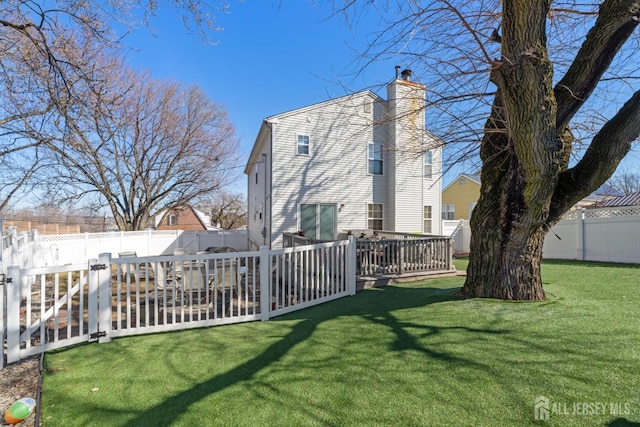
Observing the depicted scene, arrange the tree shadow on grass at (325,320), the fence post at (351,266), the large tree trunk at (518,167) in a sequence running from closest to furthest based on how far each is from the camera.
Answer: the tree shadow on grass at (325,320) → the large tree trunk at (518,167) → the fence post at (351,266)

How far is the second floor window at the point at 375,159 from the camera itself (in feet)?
42.7

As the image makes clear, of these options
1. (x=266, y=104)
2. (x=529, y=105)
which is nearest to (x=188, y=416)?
(x=529, y=105)

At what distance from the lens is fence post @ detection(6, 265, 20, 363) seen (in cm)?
339

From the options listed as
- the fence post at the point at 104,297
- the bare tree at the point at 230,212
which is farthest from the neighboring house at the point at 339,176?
the bare tree at the point at 230,212

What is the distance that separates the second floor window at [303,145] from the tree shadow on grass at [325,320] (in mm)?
7020

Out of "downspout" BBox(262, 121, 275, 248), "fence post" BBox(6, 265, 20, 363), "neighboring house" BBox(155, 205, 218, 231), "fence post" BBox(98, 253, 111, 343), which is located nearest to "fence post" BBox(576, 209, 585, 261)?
"downspout" BBox(262, 121, 275, 248)

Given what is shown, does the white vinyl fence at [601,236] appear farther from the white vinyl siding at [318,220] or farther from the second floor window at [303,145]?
the second floor window at [303,145]

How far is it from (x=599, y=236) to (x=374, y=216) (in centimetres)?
781

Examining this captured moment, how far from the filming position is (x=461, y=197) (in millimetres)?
22859

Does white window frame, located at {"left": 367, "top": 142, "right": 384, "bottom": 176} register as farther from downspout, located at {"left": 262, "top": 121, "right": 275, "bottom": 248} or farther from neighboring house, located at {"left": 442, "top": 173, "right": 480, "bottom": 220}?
neighboring house, located at {"left": 442, "top": 173, "right": 480, "bottom": 220}

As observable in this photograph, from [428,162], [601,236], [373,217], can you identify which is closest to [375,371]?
[373,217]

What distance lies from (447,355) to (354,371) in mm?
1000

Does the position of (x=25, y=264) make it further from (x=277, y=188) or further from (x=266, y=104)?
(x=266, y=104)

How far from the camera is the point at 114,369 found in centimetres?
317
